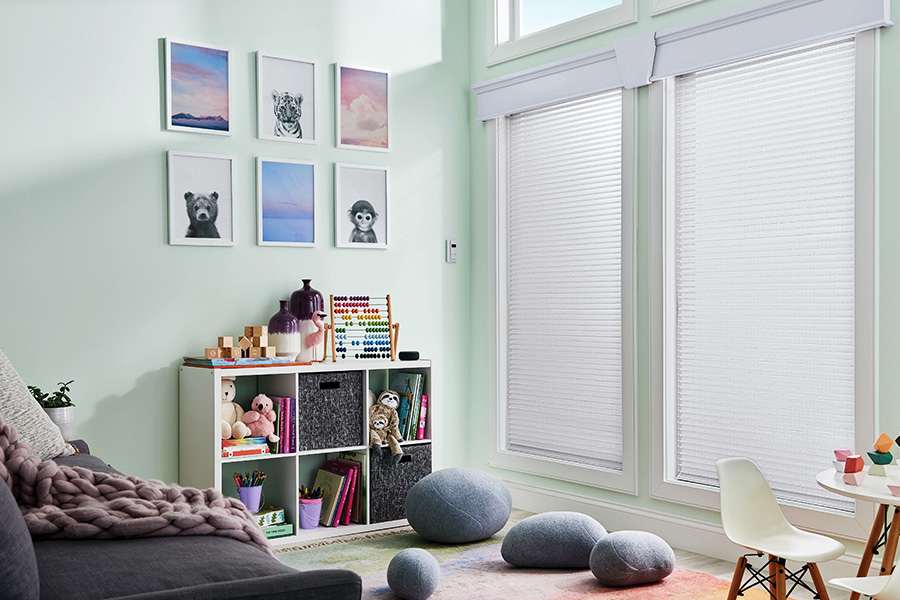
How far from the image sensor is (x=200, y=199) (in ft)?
12.7

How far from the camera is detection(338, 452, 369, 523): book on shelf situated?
3.99m

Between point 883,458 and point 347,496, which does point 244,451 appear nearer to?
point 347,496

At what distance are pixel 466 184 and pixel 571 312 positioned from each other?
3.19ft

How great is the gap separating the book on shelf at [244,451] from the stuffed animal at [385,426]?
50cm

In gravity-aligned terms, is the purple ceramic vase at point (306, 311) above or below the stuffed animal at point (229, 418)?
above

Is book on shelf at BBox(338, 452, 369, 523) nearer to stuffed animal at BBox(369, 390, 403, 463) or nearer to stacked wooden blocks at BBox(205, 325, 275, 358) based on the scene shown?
stuffed animal at BBox(369, 390, 403, 463)

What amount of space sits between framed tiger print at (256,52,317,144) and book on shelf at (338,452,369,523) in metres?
1.48

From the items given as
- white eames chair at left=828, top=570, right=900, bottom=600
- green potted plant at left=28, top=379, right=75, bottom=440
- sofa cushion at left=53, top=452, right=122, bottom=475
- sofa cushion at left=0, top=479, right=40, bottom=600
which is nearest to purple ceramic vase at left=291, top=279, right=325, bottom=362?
green potted plant at left=28, top=379, right=75, bottom=440

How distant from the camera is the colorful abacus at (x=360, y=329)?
4094 mm

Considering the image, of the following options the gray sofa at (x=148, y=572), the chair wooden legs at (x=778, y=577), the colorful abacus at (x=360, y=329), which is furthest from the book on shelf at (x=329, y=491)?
the gray sofa at (x=148, y=572)

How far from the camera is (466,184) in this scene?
4.72 meters

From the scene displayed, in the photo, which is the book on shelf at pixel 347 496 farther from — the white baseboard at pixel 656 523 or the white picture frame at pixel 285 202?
the white picture frame at pixel 285 202

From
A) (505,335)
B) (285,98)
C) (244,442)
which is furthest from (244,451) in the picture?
(285,98)

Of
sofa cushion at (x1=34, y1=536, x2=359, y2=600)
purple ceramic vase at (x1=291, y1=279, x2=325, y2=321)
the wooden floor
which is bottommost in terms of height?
the wooden floor
